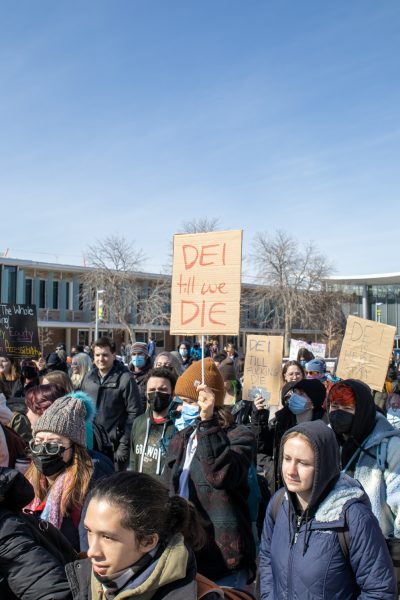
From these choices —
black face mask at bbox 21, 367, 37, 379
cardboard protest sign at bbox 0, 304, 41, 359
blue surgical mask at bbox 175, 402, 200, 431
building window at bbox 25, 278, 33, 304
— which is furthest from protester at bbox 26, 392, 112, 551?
building window at bbox 25, 278, 33, 304

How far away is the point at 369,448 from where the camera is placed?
13.0ft

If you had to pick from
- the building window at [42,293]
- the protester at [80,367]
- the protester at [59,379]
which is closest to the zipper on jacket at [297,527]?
the protester at [59,379]

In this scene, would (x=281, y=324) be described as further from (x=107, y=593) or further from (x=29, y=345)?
(x=107, y=593)

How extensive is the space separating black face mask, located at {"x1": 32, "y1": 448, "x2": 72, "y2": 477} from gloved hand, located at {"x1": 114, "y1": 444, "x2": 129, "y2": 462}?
9.97ft

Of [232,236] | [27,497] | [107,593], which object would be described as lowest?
[107,593]

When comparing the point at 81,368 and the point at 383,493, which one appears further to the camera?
the point at 81,368

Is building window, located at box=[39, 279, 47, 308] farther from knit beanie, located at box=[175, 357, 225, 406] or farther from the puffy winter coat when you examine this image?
the puffy winter coat

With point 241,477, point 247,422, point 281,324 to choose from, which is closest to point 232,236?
point 241,477

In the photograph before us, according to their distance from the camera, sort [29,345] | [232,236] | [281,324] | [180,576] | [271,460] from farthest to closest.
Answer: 1. [281,324]
2. [29,345]
3. [271,460]
4. [232,236]
5. [180,576]

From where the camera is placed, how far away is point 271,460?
6.48m

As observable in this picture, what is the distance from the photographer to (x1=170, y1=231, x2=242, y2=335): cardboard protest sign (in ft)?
16.8

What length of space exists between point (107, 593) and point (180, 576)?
27cm

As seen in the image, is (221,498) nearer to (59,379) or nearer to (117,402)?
(59,379)

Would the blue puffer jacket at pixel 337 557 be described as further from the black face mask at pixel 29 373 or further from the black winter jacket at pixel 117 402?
the black face mask at pixel 29 373
